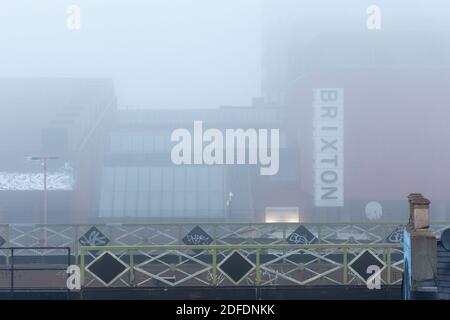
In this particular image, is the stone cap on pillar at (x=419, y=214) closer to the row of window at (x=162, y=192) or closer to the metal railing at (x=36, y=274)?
the metal railing at (x=36, y=274)

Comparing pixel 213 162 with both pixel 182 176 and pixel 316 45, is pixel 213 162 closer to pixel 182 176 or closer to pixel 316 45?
pixel 182 176

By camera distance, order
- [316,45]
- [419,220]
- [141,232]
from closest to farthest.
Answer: [419,220] → [141,232] → [316,45]

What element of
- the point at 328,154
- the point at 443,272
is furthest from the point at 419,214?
the point at 328,154

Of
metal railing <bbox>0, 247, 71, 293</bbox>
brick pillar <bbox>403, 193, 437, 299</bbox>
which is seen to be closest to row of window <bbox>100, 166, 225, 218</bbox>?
metal railing <bbox>0, 247, 71, 293</bbox>

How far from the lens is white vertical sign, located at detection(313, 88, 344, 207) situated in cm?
4878

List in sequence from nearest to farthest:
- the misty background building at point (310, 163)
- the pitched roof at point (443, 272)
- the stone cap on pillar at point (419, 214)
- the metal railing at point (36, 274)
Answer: the pitched roof at point (443, 272), the stone cap on pillar at point (419, 214), the metal railing at point (36, 274), the misty background building at point (310, 163)

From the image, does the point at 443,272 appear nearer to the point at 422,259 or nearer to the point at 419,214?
the point at 422,259

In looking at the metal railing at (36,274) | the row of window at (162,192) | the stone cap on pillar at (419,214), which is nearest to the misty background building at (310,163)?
the row of window at (162,192)

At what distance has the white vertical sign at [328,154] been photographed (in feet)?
160

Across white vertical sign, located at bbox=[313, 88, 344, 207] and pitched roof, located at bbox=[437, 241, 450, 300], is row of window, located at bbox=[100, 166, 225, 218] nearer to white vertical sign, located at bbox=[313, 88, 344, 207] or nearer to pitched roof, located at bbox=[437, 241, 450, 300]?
white vertical sign, located at bbox=[313, 88, 344, 207]

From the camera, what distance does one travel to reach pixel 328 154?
48719 millimetres
